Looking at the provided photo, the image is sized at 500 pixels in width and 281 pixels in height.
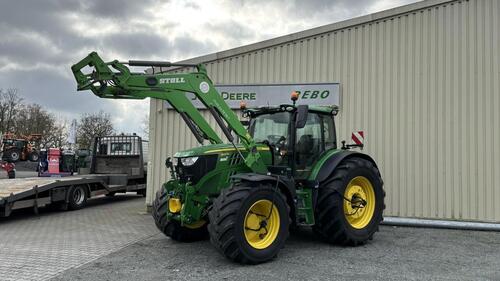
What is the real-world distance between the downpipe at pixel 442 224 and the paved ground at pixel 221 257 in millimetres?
205

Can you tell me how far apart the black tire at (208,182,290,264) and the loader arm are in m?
0.81

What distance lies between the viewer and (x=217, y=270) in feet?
19.5

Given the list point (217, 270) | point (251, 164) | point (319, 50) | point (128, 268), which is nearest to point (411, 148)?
point (319, 50)

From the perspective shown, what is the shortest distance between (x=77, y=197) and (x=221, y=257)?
7869mm

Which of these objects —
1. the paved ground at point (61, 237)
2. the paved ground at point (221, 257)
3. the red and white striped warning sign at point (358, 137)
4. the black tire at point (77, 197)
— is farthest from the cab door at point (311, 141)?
the black tire at point (77, 197)

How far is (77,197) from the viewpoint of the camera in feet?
42.7

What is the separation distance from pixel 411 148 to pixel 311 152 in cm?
346

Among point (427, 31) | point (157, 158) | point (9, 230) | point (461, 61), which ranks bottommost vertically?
point (9, 230)

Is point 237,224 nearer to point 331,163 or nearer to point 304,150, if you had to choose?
point 304,150

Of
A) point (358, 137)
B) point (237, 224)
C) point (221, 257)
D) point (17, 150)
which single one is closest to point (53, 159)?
point (358, 137)

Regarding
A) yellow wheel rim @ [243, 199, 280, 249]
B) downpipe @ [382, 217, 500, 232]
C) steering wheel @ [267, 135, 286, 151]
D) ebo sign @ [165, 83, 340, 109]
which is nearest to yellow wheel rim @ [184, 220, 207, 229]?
yellow wheel rim @ [243, 199, 280, 249]

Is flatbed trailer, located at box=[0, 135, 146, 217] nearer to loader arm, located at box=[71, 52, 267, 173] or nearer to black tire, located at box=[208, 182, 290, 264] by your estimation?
loader arm, located at box=[71, 52, 267, 173]

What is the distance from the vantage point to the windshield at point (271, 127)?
7.62 m

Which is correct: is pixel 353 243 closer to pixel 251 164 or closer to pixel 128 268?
pixel 251 164
